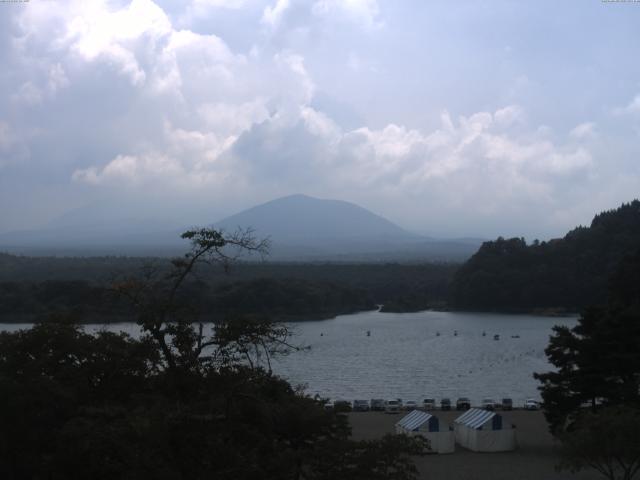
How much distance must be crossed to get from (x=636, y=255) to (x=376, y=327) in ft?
41.5

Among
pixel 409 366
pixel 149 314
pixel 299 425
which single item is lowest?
pixel 409 366

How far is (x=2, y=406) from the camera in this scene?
4.61 m

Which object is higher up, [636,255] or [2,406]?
[636,255]

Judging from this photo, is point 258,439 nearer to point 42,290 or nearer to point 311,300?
point 42,290

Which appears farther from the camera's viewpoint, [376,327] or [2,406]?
[376,327]

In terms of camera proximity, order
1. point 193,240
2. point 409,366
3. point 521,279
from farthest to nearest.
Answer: point 521,279, point 409,366, point 193,240

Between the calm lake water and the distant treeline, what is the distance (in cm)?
166

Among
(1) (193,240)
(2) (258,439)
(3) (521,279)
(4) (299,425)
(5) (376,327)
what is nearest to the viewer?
(2) (258,439)

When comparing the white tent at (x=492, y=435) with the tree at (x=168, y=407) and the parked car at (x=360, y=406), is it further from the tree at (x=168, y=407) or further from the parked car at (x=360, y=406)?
the tree at (x=168, y=407)

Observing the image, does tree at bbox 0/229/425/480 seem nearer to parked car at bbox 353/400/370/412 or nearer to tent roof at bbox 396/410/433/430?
tent roof at bbox 396/410/433/430

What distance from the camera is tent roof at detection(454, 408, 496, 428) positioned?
1006 cm

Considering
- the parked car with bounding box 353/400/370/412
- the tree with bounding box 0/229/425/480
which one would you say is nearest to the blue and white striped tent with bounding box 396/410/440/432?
the parked car with bounding box 353/400/370/412

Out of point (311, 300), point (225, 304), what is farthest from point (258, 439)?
point (311, 300)

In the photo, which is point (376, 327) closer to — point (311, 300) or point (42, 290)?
point (311, 300)
